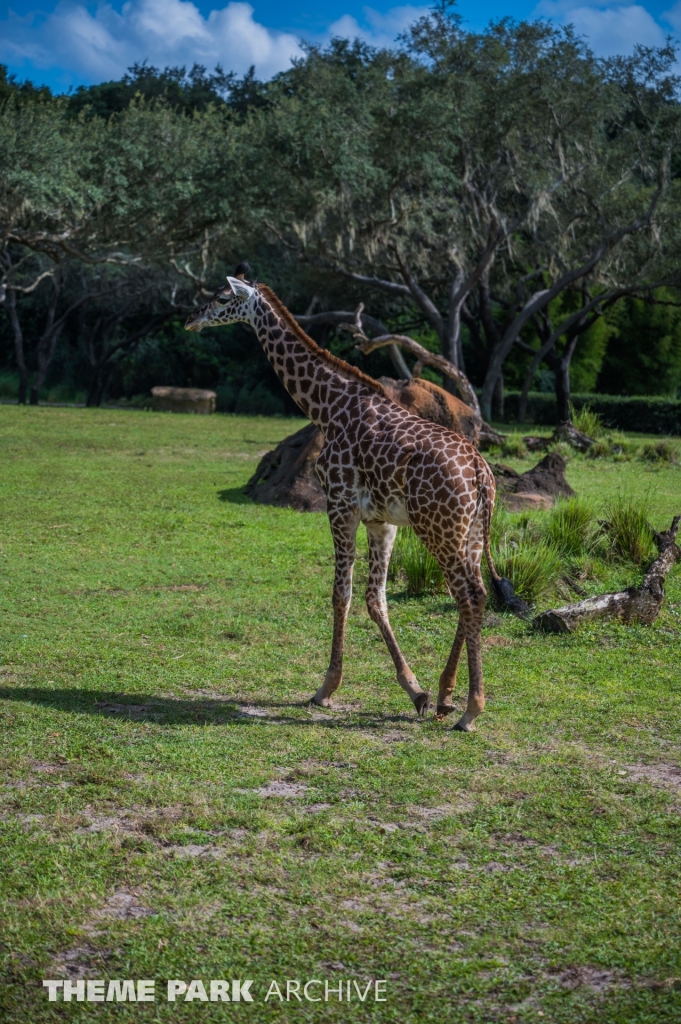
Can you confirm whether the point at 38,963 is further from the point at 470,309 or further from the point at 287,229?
the point at 470,309

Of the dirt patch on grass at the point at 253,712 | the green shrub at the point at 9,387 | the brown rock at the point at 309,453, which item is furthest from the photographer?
the green shrub at the point at 9,387

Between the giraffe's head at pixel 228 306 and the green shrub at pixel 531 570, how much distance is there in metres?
3.70

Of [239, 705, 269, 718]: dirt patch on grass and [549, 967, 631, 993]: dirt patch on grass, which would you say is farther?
[239, 705, 269, 718]: dirt patch on grass

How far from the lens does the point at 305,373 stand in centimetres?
746

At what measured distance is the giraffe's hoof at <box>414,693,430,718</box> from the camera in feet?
22.5

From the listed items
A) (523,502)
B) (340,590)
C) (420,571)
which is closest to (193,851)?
(340,590)

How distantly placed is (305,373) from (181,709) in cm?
240

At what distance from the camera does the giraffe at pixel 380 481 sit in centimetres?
660

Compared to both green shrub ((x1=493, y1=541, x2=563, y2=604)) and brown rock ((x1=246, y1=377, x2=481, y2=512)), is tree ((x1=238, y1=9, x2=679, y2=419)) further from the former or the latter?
green shrub ((x1=493, y1=541, x2=563, y2=604))

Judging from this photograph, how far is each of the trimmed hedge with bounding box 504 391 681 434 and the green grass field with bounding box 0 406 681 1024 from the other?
23304 millimetres

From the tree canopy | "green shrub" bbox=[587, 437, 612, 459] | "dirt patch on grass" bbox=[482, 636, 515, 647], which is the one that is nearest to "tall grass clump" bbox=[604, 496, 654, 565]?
"dirt patch on grass" bbox=[482, 636, 515, 647]

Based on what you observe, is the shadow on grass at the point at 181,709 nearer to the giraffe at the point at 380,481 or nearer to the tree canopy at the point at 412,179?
the giraffe at the point at 380,481

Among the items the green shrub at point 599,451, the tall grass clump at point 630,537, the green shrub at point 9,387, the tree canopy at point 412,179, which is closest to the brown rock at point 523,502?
the tall grass clump at point 630,537

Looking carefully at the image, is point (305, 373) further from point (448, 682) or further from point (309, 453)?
point (309, 453)
